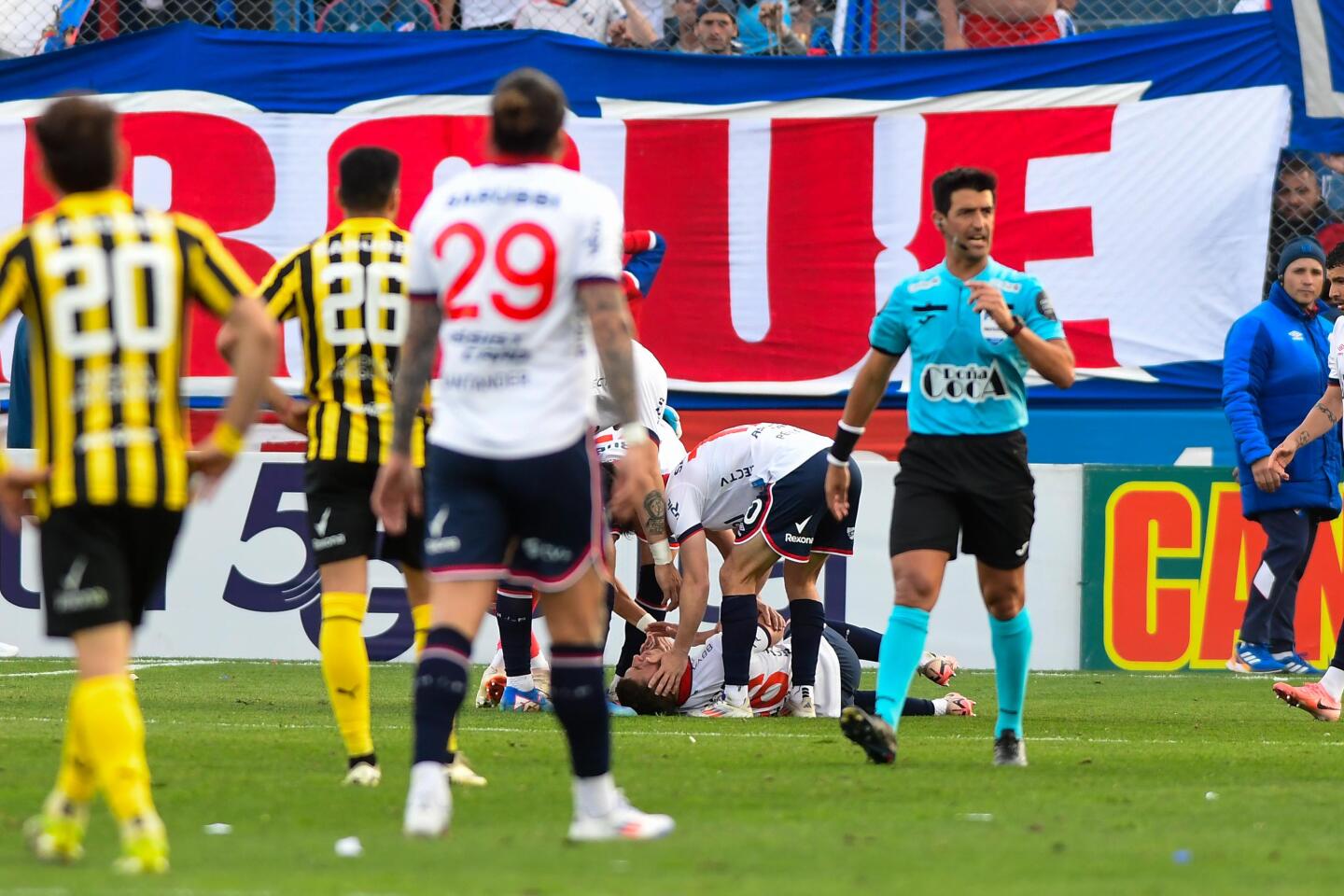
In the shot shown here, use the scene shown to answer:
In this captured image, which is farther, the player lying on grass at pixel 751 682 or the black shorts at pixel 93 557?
the player lying on grass at pixel 751 682

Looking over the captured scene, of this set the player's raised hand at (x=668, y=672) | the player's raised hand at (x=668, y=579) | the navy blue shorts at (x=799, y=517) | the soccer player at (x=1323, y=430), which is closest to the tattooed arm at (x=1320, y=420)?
the soccer player at (x=1323, y=430)

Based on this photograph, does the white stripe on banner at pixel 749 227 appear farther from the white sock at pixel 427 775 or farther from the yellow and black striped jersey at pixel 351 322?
the white sock at pixel 427 775

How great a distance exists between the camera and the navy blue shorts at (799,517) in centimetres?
983

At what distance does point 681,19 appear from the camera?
14586 mm

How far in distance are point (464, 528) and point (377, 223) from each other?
187 centimetres

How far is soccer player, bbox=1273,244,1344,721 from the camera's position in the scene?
30.7 feet

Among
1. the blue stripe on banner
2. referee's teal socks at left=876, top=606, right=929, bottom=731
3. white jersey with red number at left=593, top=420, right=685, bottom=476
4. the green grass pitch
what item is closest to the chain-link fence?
the blue stripe on banner

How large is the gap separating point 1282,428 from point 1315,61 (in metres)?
2.81

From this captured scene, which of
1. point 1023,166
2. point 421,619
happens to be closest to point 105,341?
point 421,619

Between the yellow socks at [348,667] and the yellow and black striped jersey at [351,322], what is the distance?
1.55ft

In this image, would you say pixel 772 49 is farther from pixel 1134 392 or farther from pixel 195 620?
pixel 195 620

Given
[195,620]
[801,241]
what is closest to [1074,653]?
[801,241]

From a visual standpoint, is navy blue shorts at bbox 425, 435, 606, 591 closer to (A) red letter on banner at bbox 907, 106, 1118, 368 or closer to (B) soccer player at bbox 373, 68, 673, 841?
(B) soccer player at bbox 373, 68, 673, 841

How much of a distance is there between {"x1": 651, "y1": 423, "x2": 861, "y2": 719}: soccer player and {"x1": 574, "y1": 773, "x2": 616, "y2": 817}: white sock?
14.6 ft
